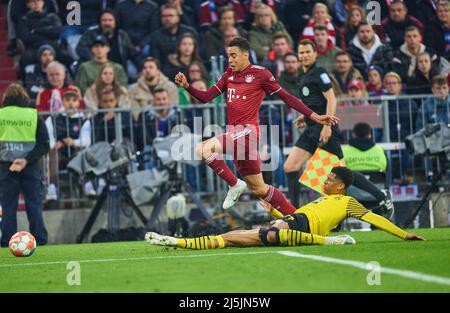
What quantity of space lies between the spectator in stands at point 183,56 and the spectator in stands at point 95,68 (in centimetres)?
89

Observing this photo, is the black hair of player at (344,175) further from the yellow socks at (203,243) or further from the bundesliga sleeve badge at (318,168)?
the bundesliga sleeve badge at (318,168)

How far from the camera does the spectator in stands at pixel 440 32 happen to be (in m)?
21.6

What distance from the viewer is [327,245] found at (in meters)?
12.0

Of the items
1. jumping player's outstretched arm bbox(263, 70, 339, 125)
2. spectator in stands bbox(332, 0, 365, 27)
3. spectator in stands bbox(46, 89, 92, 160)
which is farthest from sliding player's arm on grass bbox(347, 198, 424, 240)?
spectator in stands bbox(332, 0, 365, 27)

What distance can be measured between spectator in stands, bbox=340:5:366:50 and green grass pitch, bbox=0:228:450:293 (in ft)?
29.3

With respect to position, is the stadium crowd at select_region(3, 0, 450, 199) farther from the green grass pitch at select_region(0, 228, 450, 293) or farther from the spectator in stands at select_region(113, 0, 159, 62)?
the green grass pitch at select_region(0, 228, 450, 293)

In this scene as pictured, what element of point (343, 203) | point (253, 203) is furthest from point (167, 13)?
point (343, 203)

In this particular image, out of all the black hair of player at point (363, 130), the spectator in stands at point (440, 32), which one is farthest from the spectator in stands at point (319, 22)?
the black hair of player at point (363, 130)

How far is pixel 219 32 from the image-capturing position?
2138 centimetres

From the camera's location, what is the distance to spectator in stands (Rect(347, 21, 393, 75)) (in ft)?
68.4

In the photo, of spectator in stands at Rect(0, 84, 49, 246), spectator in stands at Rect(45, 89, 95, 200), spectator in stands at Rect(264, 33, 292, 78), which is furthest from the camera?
spectator in stands at Rect(264, 33, 292, 78)

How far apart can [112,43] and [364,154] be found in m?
5.93

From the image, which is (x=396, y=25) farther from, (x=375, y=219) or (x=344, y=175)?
(x=375, y=219)
